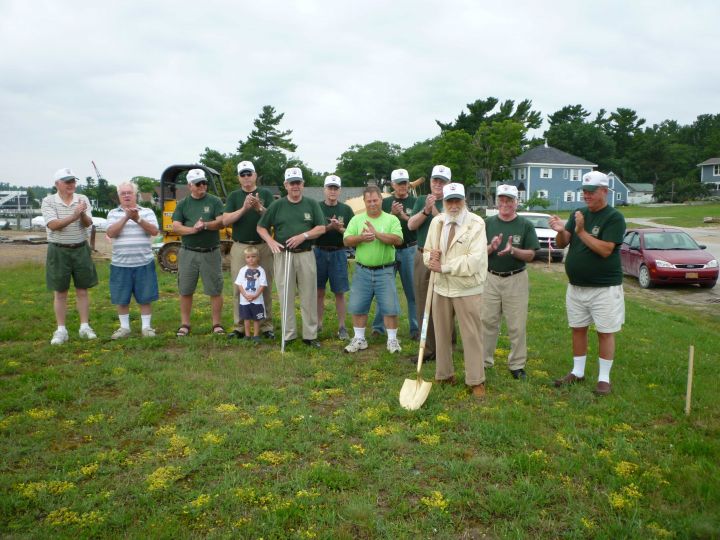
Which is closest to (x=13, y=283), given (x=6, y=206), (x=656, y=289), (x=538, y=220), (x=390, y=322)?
(x=390, y=322)

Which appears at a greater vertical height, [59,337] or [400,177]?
[400,177]

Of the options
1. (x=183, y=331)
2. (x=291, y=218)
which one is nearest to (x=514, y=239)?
(x=291, y=218)

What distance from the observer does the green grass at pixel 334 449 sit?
10.6 feet

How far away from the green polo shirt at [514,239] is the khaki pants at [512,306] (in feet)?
0.37

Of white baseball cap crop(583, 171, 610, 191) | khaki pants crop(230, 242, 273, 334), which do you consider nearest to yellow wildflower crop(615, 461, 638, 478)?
white baseball cap crop(583, 171, 610, 191)

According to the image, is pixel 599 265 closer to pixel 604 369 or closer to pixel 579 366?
pixel 604 369

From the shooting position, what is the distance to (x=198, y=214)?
706 cm

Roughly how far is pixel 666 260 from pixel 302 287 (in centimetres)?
1033

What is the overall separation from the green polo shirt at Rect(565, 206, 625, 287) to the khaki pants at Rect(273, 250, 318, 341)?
3074 millimetres

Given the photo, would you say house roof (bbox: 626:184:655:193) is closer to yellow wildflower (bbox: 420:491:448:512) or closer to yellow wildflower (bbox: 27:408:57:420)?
yellow wildflower (bbox: 420:491:448:512)

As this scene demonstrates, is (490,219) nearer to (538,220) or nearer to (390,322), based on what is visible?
(390,322)

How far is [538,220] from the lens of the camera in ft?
66.7

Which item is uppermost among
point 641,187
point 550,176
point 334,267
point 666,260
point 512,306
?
point 550,176

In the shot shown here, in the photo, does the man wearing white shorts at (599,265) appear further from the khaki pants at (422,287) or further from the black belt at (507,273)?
the khaki pants at (422,287)
